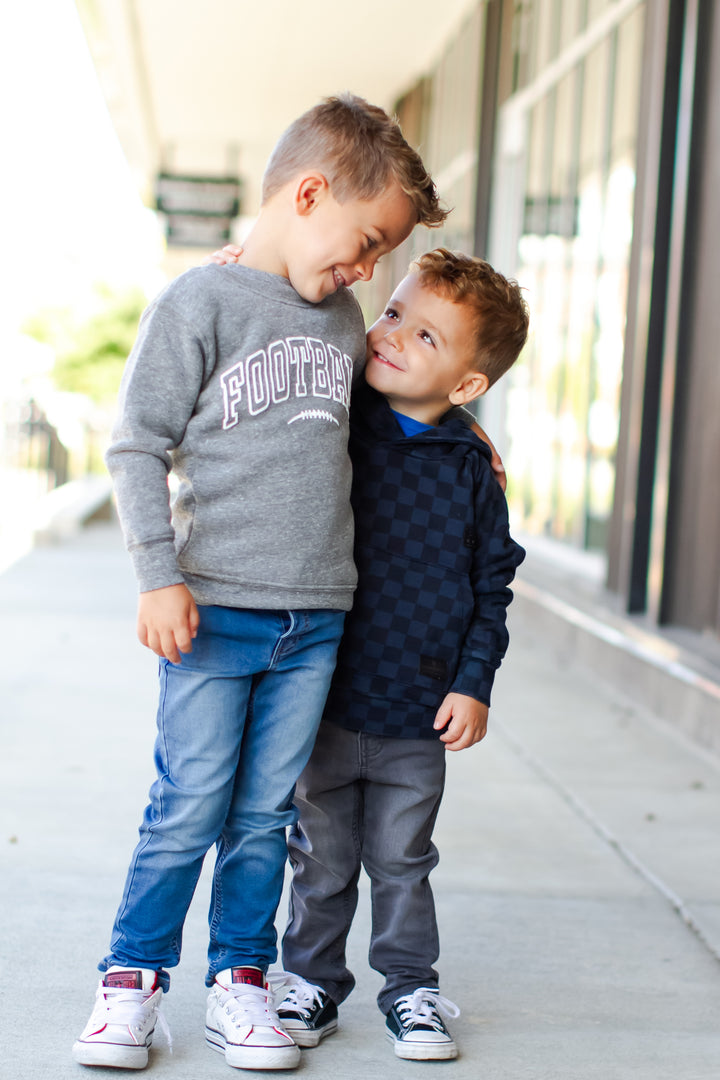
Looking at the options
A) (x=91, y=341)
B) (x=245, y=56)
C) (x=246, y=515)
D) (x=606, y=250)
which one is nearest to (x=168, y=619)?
(x=246, y=515)

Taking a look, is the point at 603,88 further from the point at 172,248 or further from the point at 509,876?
the point at 172,248

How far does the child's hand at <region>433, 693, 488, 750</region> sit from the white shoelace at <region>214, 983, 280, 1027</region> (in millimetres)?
556

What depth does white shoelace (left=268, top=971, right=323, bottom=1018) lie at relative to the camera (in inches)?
89.7

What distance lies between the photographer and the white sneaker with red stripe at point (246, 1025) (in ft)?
6.95

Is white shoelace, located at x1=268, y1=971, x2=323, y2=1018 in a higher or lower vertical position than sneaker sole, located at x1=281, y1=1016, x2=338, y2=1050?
higher

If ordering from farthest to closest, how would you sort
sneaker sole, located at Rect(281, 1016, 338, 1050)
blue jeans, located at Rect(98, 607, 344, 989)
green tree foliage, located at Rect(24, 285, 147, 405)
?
green tree foliage, located at Rect(24, 285, 147, 405) → sneaker sole, located at Rect(281, 1016, 338, 1050) → blue jeans, located at Rect(98, 607, 344, 989)

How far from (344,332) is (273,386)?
0.67 feet

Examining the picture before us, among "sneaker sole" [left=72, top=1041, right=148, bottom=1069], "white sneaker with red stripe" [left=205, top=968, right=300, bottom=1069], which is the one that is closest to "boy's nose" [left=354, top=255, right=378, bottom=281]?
"white sneaker with red stripe" [left=205, top=968, right=300, bottom=1069]

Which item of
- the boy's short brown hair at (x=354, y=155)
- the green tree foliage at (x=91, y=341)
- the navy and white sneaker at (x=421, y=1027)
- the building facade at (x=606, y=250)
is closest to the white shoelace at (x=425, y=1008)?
→ the navy and white sneaker at (x=421, y=1027)

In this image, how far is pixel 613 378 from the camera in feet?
22.6

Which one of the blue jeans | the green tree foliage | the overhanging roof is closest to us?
the blue jeans

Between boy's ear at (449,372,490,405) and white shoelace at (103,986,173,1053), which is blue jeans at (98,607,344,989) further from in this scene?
boy's ear at (449,372,490,405)

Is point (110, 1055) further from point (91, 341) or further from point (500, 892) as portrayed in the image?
point (91, 341)

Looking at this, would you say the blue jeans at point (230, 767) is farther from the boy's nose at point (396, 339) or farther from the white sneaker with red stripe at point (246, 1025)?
the boy's nose at point (396, 339)
